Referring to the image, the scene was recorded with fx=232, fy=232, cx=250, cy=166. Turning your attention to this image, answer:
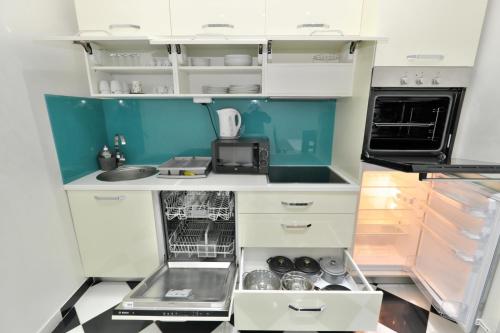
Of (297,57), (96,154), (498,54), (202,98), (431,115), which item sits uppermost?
(297,57)

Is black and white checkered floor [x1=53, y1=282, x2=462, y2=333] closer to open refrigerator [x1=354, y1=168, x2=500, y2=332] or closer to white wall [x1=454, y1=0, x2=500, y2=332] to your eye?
open refrigerator [x1=354, y1=168, x2=500, y2=332]

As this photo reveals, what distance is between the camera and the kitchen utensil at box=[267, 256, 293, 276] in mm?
1456

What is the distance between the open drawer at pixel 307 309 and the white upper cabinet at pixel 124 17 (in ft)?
5.19

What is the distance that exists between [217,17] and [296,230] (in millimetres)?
1415

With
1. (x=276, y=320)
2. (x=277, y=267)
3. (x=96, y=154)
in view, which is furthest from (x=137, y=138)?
(x=276, y=320)

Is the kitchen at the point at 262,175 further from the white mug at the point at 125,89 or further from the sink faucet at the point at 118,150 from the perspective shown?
the sink faucet at the point at 118,150

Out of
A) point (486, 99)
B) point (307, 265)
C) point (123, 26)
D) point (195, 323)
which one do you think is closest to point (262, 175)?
point (307, 265)

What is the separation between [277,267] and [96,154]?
1.57 m

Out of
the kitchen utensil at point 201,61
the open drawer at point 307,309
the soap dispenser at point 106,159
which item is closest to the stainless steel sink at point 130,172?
the soap dispenser at point 106,159

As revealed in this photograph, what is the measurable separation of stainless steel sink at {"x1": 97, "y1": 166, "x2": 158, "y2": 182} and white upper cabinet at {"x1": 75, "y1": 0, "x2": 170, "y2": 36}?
3.12 ft

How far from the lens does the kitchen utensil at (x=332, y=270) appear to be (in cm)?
139

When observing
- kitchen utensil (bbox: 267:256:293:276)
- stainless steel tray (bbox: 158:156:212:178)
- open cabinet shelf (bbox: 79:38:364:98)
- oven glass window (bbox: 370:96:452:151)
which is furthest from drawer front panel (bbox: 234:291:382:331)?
open cabinet shelf (bbox: 79:38:364:98)

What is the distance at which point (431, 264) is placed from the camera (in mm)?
1503

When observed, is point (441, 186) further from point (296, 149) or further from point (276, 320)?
A: point (276, 320)
